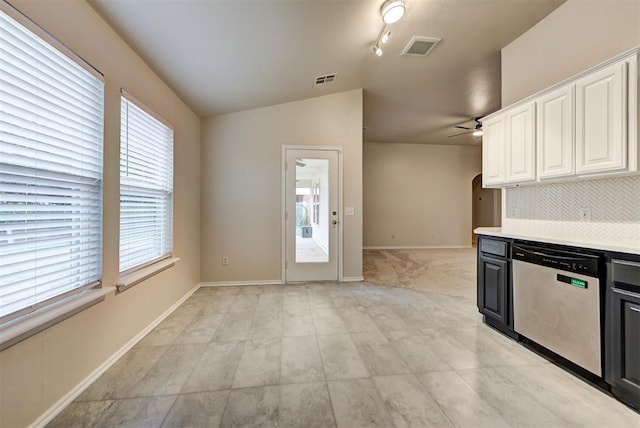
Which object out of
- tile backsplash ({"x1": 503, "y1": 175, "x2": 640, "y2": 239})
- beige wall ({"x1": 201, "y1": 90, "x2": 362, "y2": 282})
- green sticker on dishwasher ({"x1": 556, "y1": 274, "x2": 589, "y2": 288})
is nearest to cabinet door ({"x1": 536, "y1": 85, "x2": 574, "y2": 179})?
tile backsplash ({"x1": 503, "y1": 175, "x2": 640, "y2": 239})

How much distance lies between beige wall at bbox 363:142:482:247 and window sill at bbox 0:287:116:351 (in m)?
6.20

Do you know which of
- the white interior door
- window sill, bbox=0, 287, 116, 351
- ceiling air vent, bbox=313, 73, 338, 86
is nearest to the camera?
window sill, bbox=0, 287, 116, 351

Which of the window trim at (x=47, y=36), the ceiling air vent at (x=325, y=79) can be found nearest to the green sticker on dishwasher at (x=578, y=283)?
the ceiling air vent at (x=325, y=79)

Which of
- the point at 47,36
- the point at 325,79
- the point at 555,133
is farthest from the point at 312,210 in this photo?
the point at 47,36

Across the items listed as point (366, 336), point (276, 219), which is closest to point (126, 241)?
point (276, 219)

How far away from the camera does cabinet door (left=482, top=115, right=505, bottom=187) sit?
8.29 ft

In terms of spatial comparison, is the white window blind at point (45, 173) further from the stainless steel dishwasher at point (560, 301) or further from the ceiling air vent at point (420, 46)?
the stainless steel dishwasher at point (560, 301)

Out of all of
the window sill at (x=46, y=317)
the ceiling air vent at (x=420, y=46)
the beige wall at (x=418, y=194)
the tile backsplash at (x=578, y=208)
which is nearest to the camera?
the window sill at (x=46, y=317)

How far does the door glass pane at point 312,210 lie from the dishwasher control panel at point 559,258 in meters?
2.44

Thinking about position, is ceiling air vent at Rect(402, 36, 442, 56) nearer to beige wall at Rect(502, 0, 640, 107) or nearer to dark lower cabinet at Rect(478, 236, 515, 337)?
beige wall at Rect(502, 0, 640, 107)

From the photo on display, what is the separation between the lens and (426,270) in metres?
4.82

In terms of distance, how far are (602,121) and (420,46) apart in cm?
191

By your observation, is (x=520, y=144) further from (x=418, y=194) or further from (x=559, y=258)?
(x=418, y=194)

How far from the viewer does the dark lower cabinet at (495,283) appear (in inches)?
89.5
